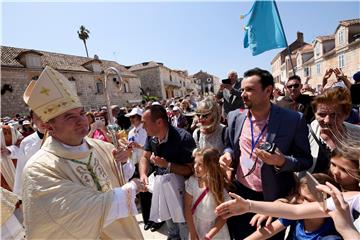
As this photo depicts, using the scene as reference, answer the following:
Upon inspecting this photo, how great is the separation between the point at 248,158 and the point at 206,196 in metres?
0.66

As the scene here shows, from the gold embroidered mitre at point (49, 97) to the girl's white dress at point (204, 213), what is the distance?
5.20ft

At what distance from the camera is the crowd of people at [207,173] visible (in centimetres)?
164

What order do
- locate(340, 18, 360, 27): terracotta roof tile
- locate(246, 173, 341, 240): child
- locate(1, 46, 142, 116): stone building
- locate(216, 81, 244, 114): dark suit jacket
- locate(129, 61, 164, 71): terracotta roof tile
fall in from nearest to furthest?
1. locate(246, 173, 341, 240): child
2. locate(216, 81, 244, 114): dark suit jacket
3. locate(1, 46, 142, 116): stone building
4. locate(340, 18, 360, 27): terracotta roof tile
5. locate(129, 61, 164, 71): terracotta roof tile

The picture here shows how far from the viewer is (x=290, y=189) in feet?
7.82

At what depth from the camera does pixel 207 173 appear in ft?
8.61

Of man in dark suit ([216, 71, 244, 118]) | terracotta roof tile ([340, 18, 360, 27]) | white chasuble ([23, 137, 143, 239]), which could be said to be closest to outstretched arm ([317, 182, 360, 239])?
white chasuble ([23, 137, 143, 239])

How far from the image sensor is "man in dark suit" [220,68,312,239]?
2.25 meters

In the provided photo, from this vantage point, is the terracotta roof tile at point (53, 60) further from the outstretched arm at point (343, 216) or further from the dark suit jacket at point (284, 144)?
the outstretched arm at point (343, 216)

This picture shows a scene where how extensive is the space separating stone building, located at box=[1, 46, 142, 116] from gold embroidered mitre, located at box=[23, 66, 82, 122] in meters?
13.6

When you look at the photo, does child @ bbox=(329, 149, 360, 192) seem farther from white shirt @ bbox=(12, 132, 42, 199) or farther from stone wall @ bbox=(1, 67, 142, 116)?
stone wall @ bbox=(1, 67, 142, 116)

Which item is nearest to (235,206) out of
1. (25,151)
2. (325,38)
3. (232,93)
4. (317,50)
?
(232,93)

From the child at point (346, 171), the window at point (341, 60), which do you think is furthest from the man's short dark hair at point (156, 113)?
the window at point (341, 60)

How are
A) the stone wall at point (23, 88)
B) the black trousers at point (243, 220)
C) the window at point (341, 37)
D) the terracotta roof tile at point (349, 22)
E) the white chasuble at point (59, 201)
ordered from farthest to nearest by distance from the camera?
1. the window at point (341, 37)
2. the terracotta roof tile at point (349, 22)
3. the stone wall at point (23, 88)
4. the black trousers at point (243, 220)
5. the white chasuble at point (59, 201)

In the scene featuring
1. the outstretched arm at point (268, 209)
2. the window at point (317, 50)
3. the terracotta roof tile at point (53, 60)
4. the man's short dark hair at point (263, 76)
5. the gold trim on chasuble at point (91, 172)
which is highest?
the terracotta roof tile at point (53, 60)
